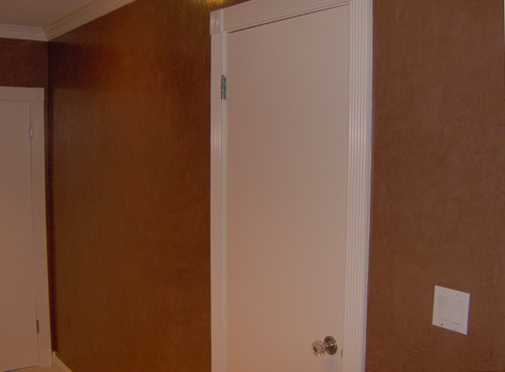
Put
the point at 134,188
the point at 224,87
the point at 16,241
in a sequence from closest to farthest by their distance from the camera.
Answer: the point at 224,87 → the point at 134,188 → the point at 16,241

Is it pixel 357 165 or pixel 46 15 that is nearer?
pixel 357 165

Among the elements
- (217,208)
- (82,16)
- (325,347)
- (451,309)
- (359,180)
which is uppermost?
(82,16)

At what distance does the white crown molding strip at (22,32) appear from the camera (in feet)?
10.9

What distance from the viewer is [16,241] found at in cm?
352

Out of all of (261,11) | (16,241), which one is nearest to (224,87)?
(261,11)

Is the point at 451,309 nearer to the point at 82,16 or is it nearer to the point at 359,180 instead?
the point at 359,180

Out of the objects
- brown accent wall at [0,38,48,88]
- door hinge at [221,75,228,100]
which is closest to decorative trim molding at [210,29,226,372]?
door hinge at [221,75,228,100]

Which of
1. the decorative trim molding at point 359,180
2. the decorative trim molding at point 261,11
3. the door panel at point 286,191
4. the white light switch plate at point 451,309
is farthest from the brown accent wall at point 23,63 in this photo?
the white light switch plate at point 451,309

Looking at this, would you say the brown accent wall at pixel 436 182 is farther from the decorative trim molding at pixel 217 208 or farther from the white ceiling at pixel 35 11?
the white ceiling at pixel 35 11

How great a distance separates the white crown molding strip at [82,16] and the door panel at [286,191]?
115 centimetres

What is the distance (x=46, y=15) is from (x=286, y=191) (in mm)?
2352

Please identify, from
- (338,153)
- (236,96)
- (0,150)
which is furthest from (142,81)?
(0,150)

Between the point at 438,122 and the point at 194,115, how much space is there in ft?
3.88

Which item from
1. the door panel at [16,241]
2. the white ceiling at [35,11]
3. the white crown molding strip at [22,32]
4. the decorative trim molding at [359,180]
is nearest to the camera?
the decorative trim molding at [359,180]
